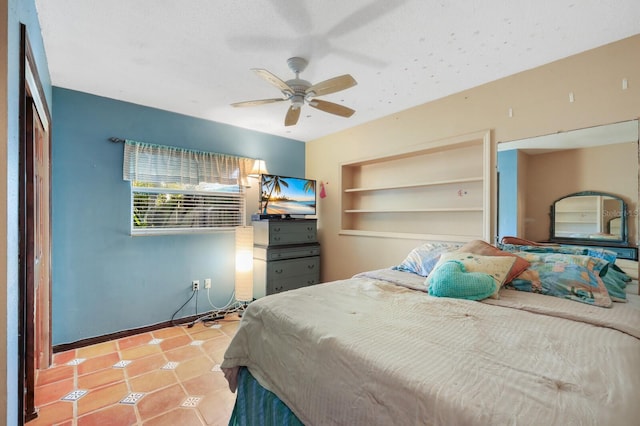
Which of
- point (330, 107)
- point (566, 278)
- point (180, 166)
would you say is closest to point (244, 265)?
point (180, 166)

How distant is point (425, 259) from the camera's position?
228cm

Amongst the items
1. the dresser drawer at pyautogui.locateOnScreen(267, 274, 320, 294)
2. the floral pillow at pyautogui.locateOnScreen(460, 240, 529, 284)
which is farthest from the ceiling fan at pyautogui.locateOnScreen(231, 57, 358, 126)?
the dresser drawer at pyautogui.locateOnScreen(267, 274, 320, 294)

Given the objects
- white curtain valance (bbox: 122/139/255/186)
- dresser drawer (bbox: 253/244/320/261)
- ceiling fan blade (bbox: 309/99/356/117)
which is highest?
ceiling fan blade (bbox: 309/99/356/117)

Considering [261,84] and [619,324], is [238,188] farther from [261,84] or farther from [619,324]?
[619,324]

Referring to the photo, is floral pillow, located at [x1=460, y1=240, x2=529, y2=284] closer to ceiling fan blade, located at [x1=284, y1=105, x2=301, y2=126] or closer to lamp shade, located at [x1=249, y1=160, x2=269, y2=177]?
ceiling fan blade, located at [x1=284, y1=105, x2=301, y2=126]

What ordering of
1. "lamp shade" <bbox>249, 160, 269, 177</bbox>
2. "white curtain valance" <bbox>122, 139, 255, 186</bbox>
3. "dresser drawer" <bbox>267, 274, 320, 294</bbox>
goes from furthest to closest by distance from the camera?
"lamp shade" <bbox>249, 160, 269, 177</bbox> < "dresser drawer" <bbox>267, 274, 320, 294</bbox> < "white curtain valance" <bbox>122, 139, 255, 186</bbox>

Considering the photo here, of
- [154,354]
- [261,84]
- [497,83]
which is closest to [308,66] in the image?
[261,84]

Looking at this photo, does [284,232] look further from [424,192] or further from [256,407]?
[256,407]

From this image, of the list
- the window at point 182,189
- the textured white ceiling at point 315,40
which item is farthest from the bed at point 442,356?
the window at point 182,189

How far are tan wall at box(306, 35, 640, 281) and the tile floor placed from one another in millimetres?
1853

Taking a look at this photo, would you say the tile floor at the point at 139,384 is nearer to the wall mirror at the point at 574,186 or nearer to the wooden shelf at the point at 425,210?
the wooden shelf at the point at 425,210

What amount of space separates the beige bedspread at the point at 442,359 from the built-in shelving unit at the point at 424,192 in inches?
51.7

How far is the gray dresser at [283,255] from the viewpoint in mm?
3430

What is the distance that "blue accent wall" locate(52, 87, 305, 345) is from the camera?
2621mm
